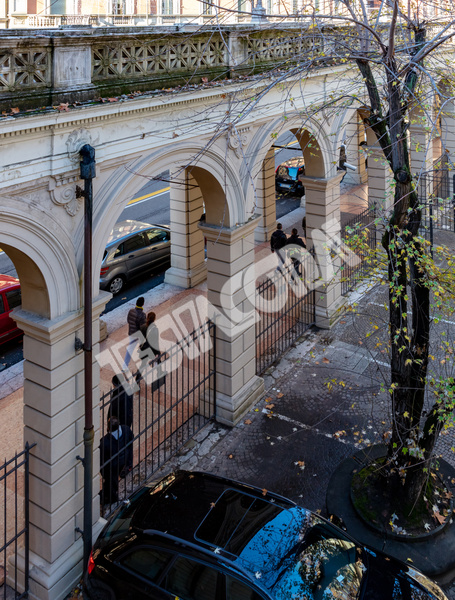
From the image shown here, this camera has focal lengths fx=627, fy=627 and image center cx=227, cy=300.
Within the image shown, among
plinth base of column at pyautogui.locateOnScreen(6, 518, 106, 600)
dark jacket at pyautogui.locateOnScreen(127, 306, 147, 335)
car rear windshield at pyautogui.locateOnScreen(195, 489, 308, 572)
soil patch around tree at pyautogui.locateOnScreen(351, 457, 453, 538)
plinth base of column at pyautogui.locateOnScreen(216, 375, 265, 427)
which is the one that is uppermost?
dark jacket at pyautogui.locateOnScreen(127, 306, 147, 335)

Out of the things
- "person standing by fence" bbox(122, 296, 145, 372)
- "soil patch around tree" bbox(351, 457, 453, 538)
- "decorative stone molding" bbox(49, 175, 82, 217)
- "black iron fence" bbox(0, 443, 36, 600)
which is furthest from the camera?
"person standing by fence" bbox(122, 296, 145, 372)

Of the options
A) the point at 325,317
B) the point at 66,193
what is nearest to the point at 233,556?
the point at 66,193

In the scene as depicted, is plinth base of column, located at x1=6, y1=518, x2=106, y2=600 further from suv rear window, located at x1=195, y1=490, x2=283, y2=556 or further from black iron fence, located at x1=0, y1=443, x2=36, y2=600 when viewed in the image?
suv rear window, located at x1=195, y1=490, x2=283, y2=556

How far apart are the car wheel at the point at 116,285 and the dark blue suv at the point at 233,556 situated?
10.3 meters

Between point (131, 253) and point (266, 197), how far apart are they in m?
4.95

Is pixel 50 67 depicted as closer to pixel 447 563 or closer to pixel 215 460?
pixel 215 460

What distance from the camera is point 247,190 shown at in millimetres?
10727

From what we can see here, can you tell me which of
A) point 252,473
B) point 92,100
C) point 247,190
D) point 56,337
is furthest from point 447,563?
point 92,100

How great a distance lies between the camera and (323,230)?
14102 millimetres

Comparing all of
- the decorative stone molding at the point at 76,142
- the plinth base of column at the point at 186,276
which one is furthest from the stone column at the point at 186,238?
the decorative stone molding at the point at 76,142

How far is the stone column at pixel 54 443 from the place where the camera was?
24.2 feet

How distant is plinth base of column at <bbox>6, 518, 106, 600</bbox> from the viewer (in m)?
7.64

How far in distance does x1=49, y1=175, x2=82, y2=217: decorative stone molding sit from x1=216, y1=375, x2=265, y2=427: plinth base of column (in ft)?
16.6

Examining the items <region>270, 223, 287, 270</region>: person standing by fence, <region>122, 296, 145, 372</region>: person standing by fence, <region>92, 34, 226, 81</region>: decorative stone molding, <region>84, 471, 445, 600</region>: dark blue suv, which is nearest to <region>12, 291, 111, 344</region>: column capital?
<region>84, 471, 445, 600</region>: dark blue suv
